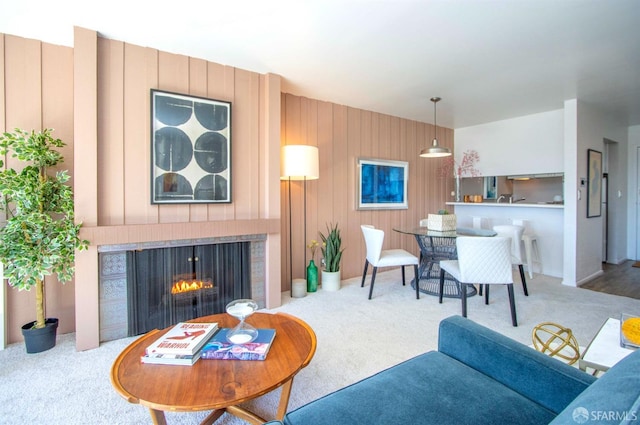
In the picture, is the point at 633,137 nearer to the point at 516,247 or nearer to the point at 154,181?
the point at 516,247

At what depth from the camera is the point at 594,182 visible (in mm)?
4223

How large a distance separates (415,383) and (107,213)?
98.8 inches

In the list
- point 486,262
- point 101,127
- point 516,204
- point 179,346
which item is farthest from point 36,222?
point 516,204

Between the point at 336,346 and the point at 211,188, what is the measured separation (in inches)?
69.4

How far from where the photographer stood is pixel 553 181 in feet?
15.9

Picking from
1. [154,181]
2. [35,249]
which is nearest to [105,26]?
[154,181]

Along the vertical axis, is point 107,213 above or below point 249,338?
above

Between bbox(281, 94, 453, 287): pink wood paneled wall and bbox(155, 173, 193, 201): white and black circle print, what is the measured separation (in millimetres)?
1192

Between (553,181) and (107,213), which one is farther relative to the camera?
(553,181)

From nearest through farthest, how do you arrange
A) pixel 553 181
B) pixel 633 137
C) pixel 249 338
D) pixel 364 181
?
1. pixel 249 338
2. pixel 364 181
3. pixel 553 181
4. pixel 633 137

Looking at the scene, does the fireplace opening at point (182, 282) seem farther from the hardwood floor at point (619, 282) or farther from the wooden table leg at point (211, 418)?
the hardwood floor at point (619, 282)

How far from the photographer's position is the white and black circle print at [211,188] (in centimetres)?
283

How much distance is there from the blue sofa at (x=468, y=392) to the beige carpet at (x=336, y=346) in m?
0.72

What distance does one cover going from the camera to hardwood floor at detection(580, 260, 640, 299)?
3695mm
